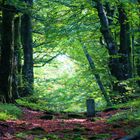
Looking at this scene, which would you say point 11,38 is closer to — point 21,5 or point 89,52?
point 21,5

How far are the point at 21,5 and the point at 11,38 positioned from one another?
3302 mm

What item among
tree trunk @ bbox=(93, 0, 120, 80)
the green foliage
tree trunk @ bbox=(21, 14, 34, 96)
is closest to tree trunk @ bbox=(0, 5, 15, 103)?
the green foliage

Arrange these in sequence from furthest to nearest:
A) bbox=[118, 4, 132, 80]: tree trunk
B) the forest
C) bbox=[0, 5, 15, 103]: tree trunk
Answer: bbox=[118, 4, 132, 80]: tree trunk → bbox=[0, 5, 15, 103]: tree trunk → the forest

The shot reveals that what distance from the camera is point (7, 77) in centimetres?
1734

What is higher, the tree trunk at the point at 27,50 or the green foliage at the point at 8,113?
the tree trunk at the point at 27,50

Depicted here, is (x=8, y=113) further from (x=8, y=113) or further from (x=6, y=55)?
(x=6, y=55)

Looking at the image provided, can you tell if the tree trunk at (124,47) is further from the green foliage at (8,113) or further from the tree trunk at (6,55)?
the green foliage at (8,113)

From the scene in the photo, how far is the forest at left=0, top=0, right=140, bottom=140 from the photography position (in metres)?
11.7

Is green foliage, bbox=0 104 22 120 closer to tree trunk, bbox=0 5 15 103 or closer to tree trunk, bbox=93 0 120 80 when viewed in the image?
tree trunk, bbox=0 5 15 103

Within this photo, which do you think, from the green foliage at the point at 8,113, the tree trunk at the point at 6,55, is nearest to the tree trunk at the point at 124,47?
the tree trunk at the point at 6,55

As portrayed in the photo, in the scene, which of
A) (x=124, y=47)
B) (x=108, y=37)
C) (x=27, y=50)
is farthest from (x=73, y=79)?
(x=108, y=37)

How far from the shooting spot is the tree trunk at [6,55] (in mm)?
17328

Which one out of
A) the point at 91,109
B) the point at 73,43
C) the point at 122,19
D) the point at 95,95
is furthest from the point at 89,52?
the point at 91,109

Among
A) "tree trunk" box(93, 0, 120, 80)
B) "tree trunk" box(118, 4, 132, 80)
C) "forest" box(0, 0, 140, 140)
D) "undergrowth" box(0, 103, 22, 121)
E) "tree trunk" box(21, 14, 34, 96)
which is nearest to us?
"forest" box(0, 0, 140, 140)
